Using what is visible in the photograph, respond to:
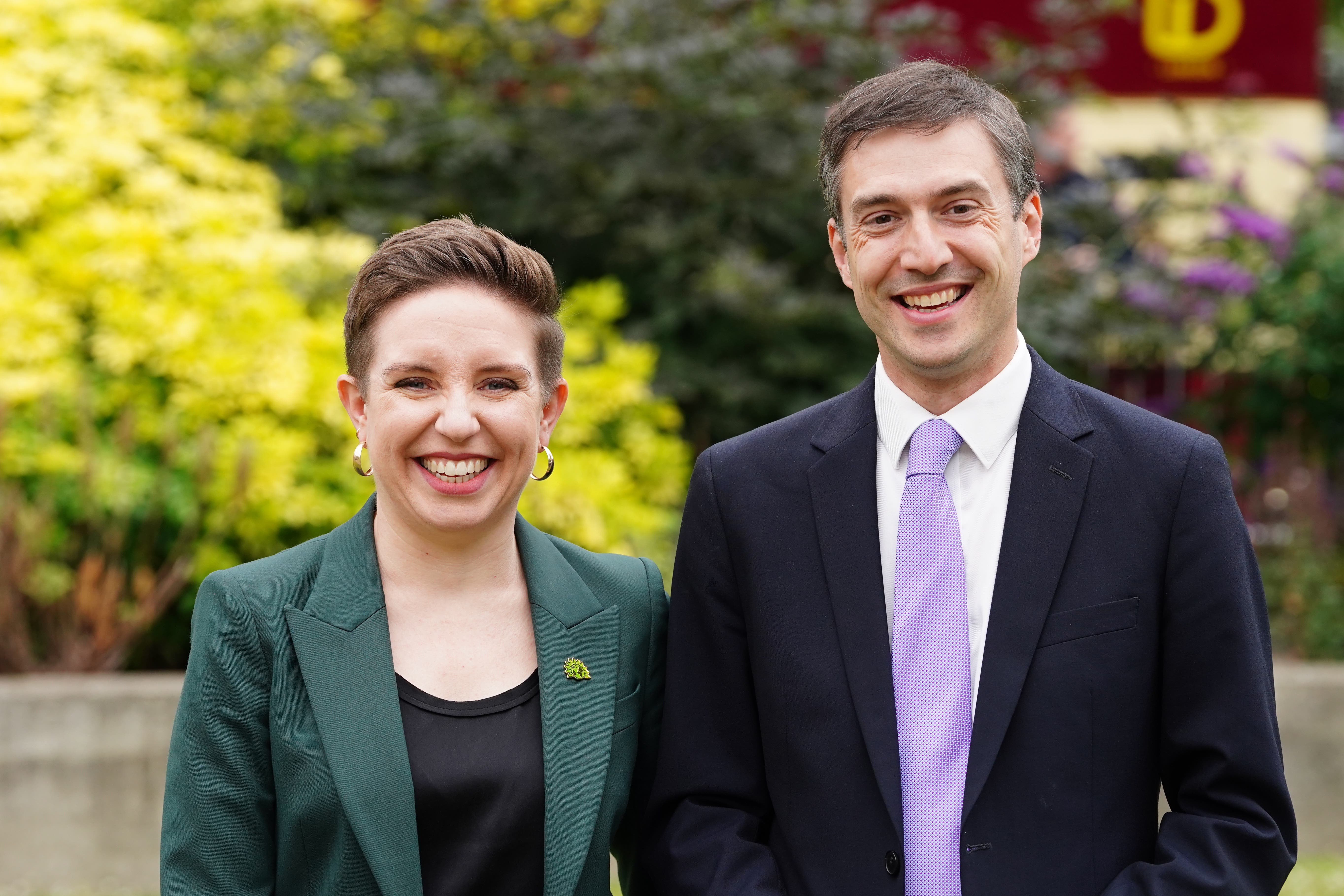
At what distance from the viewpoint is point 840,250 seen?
8.23 ft

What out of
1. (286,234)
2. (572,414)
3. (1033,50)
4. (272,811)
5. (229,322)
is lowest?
(272,811)

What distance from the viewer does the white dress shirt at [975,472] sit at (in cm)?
233

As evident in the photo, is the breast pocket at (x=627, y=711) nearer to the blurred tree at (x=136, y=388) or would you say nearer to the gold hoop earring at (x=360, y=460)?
the gold hoop earring at (x=360, y=460)

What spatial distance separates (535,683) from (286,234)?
181 inches

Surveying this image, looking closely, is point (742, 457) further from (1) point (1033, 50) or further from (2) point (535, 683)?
(1) point (1033, 50)

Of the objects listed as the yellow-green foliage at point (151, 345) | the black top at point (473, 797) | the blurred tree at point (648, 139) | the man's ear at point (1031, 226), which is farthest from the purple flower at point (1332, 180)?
the black top at point (473, 797)

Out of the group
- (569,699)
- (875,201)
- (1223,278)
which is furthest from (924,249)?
(1223,278)

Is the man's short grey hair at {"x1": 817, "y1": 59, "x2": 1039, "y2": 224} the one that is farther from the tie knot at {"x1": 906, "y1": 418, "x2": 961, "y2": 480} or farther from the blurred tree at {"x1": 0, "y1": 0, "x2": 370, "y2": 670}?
the blurred tree at {"x1": 0, "y1": 0, "x2": 370, "y2": 670}

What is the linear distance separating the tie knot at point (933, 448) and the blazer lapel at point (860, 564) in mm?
104

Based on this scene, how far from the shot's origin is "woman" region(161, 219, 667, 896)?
7.41 feet

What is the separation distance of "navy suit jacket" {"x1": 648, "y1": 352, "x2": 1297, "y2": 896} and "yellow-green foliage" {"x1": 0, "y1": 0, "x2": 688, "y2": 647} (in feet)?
10.2

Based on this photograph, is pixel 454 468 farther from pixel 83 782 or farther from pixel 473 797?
pixel 83 782

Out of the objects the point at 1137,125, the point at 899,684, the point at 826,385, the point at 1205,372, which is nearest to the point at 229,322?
the point at 826,385

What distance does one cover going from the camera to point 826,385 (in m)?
6.83
